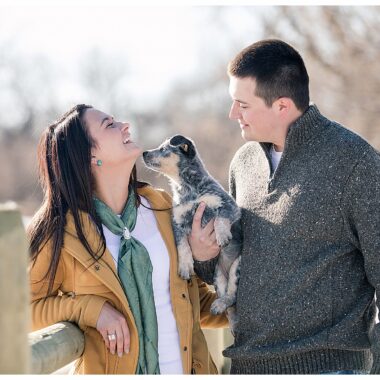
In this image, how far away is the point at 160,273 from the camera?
3.87 m

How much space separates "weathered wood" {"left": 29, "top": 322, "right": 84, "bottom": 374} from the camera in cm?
293

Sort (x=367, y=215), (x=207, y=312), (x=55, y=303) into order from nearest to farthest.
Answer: (x=367, y=215) < (x=55, y=303) < (x=207, y=312)

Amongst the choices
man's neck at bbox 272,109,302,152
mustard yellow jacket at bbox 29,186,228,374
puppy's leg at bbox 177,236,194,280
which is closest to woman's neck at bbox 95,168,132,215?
mustard yellow jacket at bbox 29,186,228,374

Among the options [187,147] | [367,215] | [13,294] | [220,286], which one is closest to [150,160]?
[187,147]

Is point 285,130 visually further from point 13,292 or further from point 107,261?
point 13,292

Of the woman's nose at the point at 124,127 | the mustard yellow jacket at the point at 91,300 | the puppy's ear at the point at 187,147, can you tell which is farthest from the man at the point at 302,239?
the puppy's ear at the point at 187,147

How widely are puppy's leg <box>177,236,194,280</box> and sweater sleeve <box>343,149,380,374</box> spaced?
0.73 metres

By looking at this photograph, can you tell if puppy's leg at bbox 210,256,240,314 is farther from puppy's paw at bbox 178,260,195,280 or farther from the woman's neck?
the woman's neck

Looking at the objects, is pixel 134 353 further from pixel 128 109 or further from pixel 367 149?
pixel 128 109

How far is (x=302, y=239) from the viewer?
372 centimetres

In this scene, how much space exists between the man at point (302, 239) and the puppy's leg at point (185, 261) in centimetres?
23

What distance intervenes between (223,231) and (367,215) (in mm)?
772

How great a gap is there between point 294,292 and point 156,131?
25.3 meters

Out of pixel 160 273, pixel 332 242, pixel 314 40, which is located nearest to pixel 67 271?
pixel 160 273
